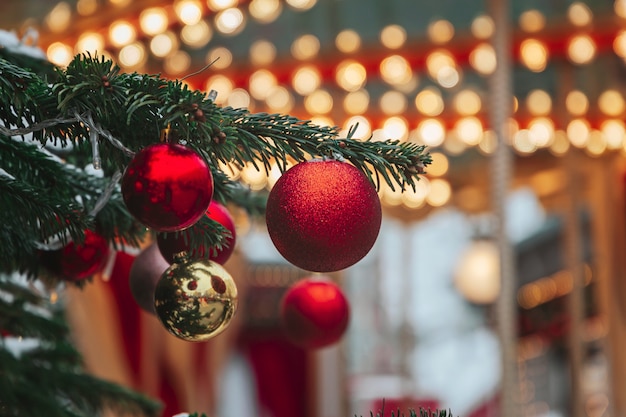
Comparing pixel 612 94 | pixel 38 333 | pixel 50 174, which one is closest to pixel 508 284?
pixel 38 333

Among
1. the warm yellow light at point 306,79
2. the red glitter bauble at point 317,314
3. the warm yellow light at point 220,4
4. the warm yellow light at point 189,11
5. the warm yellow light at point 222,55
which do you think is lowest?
the red glitter bauble at point 317,314

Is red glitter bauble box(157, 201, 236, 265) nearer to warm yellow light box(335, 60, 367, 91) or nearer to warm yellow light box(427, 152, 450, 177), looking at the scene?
warm yellow light box(335, 60, 367, 91)

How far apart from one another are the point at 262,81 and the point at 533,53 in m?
1.14

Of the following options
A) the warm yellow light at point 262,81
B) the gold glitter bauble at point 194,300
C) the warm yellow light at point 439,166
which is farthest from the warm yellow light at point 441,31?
the gold glitter bauble at point 194,300

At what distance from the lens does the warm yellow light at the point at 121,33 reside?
3.15 meters

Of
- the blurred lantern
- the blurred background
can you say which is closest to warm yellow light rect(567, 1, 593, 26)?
the blurred background

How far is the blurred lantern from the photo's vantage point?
5445mm

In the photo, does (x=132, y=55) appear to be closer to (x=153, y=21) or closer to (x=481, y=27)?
(x=153, y=21)

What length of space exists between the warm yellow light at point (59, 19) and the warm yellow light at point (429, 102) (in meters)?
2.12

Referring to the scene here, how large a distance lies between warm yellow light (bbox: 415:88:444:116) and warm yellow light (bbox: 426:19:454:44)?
0.94 metres

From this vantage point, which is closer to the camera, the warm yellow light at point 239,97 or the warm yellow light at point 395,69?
the warm yellow light at point 395,69

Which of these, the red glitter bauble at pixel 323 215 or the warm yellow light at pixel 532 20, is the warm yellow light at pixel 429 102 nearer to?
the warm yellow light at pixel 532 20

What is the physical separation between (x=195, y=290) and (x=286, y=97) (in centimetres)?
381

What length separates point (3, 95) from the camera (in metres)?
0.86
